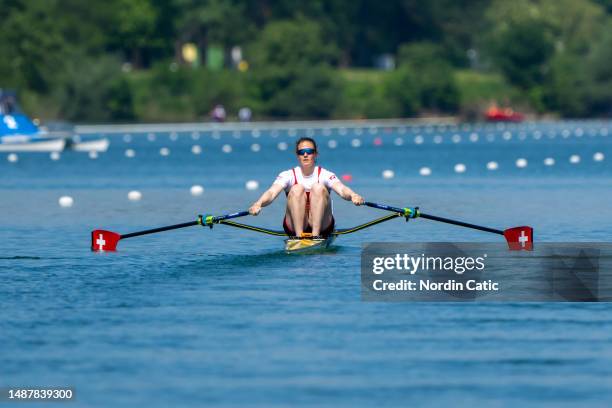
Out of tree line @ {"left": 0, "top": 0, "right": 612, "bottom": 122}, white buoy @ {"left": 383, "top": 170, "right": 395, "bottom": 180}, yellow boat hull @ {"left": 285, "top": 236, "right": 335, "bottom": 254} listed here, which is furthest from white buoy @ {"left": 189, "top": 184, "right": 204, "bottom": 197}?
tree line @ {"left": 0, "top": 0, "right": 612, "bottom": 122}

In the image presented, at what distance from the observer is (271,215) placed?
3225cm

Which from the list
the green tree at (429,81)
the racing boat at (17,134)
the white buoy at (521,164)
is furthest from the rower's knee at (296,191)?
the green tree at (429,81)

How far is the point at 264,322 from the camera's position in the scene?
55.1 feet

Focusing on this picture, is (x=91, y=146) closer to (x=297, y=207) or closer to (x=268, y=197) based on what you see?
(x=268, y=197)

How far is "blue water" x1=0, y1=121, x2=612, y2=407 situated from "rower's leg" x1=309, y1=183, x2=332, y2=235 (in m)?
0.45

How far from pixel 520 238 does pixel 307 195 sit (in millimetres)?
3202

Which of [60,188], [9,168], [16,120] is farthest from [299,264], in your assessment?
[16,120]

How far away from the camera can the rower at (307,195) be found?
22.6 meters

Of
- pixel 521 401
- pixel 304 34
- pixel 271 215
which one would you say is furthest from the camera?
pixel 304 34

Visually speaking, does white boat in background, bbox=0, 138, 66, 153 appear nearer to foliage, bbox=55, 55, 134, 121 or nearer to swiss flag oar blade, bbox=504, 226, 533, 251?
foliage, bbox=55, 55, 134, 121

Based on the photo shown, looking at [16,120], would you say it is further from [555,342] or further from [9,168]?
[555,342]

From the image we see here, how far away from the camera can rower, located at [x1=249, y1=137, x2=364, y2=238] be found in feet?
74.0

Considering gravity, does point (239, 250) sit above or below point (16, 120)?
below

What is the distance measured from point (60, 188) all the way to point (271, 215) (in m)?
11.9
